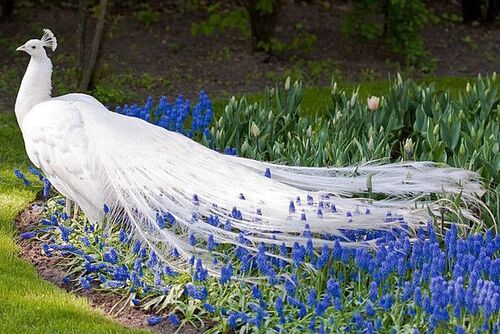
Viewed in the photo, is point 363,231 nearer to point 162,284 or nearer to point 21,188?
point 162,284

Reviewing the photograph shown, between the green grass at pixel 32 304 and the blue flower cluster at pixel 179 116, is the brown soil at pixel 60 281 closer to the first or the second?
the green grass at pixel 32 304

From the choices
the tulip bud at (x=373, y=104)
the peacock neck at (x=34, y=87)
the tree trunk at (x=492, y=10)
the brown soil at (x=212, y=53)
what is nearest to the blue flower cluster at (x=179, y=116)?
the peacock neck at (x=34, y=87)

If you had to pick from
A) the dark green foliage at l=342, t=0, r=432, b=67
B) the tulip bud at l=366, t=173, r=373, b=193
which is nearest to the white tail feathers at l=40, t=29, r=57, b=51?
the tulip bud at l=366, t=173, r=373, b=193

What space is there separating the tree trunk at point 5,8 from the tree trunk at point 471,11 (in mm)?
5799

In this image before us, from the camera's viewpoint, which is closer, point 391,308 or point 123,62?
point 391,308

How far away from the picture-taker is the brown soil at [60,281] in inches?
178

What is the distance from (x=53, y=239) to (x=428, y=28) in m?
7.98

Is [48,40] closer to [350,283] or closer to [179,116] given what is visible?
[179,116]

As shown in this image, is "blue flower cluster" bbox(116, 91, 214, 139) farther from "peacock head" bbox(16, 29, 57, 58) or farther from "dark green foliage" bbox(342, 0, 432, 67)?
"dark green foliage" bbox(342, 0, 432, 67)

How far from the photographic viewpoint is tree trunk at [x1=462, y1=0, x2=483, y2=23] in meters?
12.8

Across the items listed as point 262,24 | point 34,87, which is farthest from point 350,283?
point 262,24

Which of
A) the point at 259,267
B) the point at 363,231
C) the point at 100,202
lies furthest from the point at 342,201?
the point at 100,202

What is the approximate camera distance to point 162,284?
465 centimetres

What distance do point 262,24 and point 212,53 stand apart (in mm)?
675
